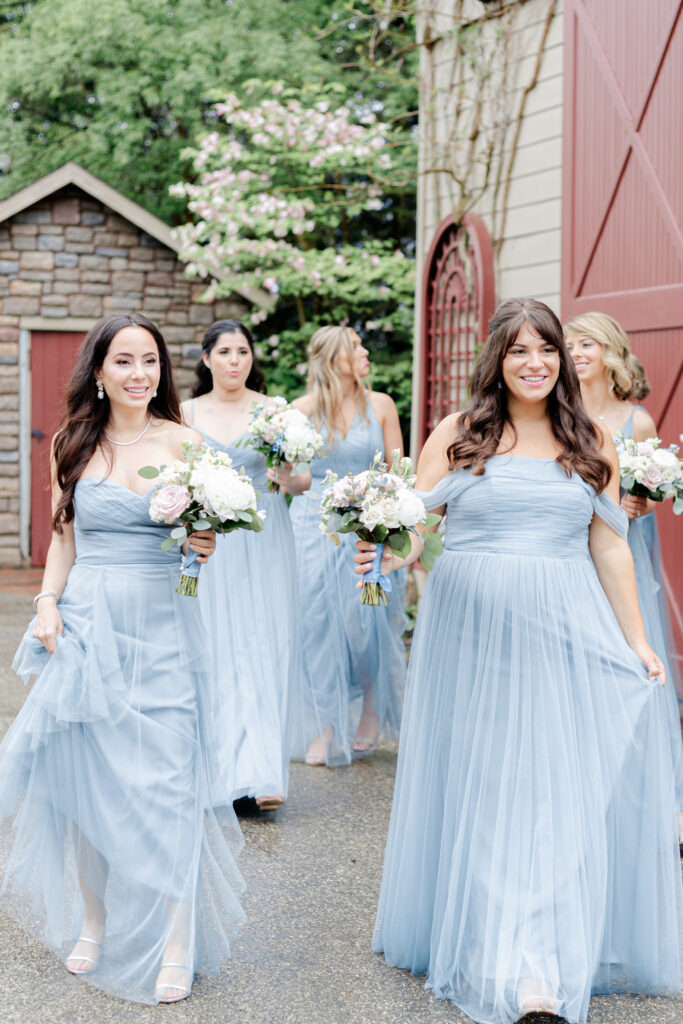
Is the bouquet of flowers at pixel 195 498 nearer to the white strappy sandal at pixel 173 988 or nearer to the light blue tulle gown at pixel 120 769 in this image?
the light blue tulle gown at pixel 120 769

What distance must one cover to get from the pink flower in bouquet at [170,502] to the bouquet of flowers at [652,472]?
6.99ft

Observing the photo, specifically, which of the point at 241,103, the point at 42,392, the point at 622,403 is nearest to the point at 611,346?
the point at 622,403

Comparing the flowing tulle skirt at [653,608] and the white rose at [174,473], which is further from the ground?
the white rose at [174,473]

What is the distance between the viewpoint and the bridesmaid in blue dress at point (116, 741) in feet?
11.3

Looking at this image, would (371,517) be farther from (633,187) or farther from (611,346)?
(633,187)

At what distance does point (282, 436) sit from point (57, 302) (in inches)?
345

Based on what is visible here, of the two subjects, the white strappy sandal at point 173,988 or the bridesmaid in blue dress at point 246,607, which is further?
the bridesmaid in blue dress at point 246,607

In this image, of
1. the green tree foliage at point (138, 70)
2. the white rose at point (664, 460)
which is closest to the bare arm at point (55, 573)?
the white rose at point (664, 460)

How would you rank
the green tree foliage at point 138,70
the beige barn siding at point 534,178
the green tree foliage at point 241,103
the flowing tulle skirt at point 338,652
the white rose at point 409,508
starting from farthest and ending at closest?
1. the green tree foliage at point 138,70
2. the green tree foliage at point 241,103
3. the beige barn siding at point 534,178
4. the flowing tulle skirt at point 338,652
5. the white rose at point 409,508

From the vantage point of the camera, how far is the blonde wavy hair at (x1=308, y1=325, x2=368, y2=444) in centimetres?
617

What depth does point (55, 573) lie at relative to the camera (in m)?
3.70

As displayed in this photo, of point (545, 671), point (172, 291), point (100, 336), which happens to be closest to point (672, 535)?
point (545, 671)

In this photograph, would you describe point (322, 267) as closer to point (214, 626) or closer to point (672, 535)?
point (672, 535)

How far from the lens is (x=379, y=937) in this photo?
371cm
